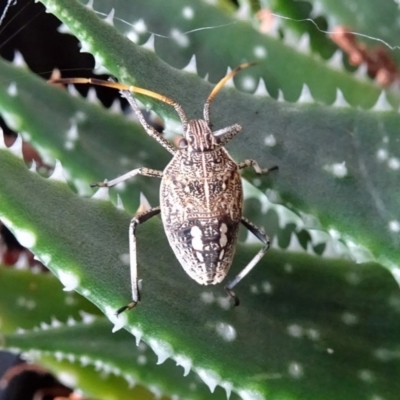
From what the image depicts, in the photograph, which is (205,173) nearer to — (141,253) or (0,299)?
(141,253)

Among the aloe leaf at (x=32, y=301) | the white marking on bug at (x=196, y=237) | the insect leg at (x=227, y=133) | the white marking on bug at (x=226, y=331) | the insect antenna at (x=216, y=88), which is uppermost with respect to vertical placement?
the insect antenna at (x=216, y=88)

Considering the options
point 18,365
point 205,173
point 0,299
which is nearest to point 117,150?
point 205,173

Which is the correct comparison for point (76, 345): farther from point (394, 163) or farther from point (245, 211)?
point (394, 163)

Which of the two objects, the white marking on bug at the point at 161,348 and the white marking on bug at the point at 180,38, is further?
the white marking on bug at the point at 180,38

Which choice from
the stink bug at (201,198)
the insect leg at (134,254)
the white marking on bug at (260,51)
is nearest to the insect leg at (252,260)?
the stink bug at (201,198)

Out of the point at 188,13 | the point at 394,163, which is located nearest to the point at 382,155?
the point at 394,163

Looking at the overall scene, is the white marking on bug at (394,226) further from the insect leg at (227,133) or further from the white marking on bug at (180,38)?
the white marking on bug at (180,38)
